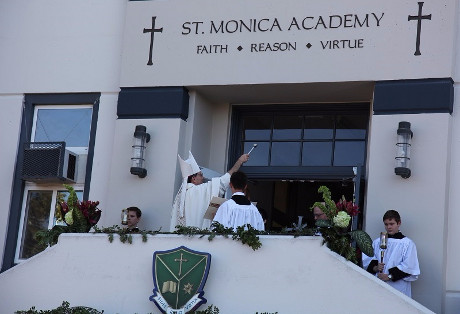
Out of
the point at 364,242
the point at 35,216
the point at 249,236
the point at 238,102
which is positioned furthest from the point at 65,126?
the point at 364,242

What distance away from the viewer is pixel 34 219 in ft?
49.1

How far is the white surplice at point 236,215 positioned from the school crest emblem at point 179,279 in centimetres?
89

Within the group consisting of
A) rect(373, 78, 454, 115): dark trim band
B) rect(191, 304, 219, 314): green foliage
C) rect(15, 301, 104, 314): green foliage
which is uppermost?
rect(373, 78, 454, 115): dark trim band

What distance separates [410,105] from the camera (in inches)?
514

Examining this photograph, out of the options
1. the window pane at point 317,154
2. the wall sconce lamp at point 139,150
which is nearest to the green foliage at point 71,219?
the wall sconce lamp at point 139,150

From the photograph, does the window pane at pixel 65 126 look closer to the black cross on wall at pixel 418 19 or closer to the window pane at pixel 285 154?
the window pane at pixel 285 154

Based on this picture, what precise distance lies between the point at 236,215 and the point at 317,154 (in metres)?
2.21

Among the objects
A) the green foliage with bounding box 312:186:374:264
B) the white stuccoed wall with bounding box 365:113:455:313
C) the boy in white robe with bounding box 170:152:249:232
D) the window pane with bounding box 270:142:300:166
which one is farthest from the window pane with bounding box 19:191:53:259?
the green foliage with bounding box 312:186:374:264

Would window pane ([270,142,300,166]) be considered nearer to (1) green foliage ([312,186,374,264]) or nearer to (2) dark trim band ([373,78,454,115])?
(2) dark trim band ([373,78,454,115])

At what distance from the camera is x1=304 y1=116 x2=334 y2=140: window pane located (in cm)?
1441

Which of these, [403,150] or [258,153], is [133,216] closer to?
[258,153]

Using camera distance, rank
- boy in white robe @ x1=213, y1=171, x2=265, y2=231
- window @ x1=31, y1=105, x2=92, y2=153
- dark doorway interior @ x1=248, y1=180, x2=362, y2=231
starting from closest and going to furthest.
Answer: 1. boy in white robe @ x1=213, y1=171, x2=265, y2=231
2. window @ x1=31, y1=105, x2=92, y2=153
3. dark doorway interior @ x1=248, y1=180, x2=362, y2=231

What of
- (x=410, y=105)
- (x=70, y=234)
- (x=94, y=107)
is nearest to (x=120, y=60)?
(x=94, y=107)

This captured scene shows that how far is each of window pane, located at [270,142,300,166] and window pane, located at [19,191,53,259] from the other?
311cm
